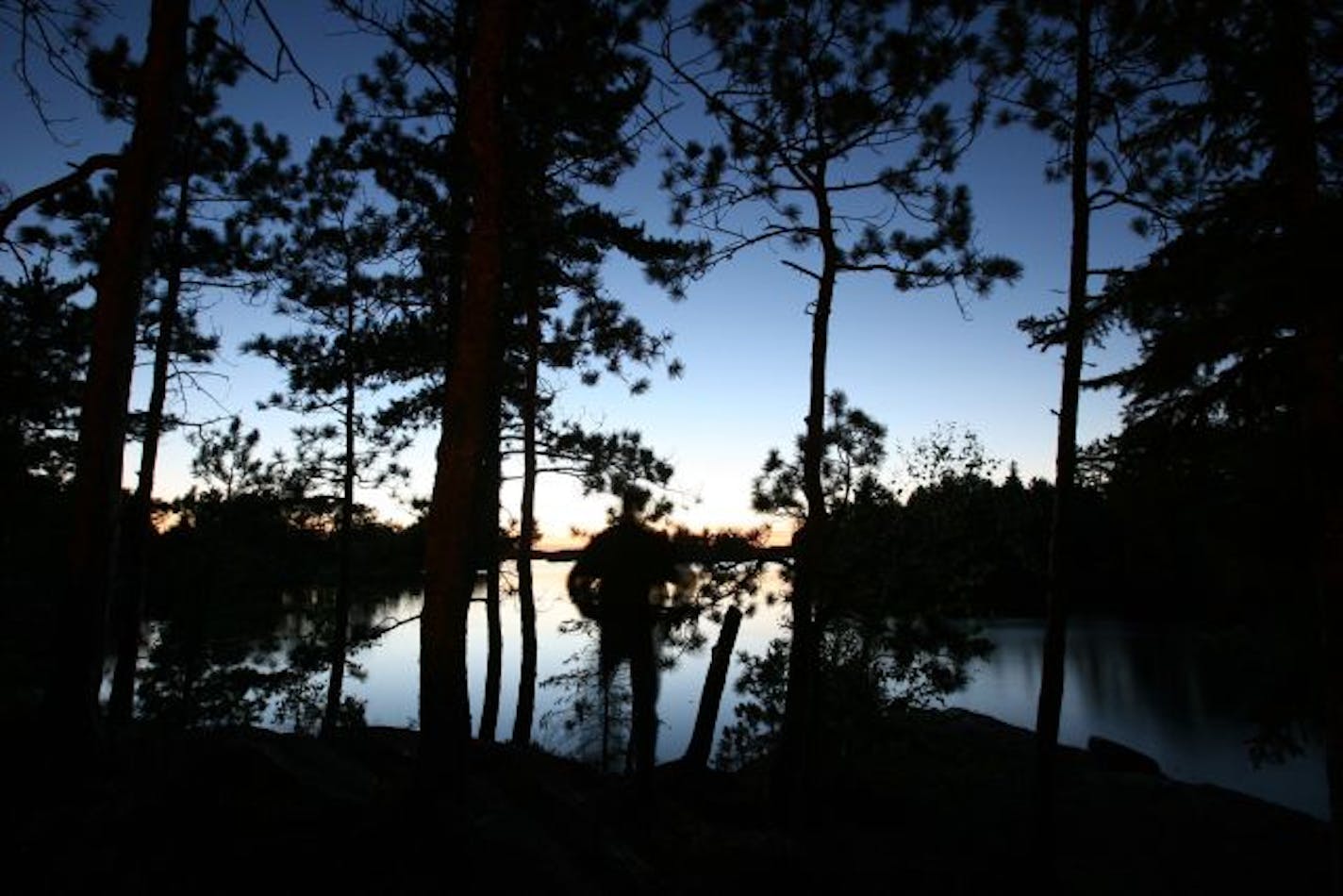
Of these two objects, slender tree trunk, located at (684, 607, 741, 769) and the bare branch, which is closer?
the bare branch

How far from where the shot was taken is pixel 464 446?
5414 mm

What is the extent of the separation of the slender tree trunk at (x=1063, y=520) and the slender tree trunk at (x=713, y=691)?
428 cm

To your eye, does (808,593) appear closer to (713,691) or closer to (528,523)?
(713,691)

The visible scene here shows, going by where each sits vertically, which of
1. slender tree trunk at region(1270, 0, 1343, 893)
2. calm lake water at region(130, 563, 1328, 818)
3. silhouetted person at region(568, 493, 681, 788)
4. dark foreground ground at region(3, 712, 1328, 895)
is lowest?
calm lake water at region(130, 563, 1328, 818)

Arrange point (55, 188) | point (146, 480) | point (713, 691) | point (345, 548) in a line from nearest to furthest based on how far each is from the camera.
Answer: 1. point (55, 188)
2. point (713, 691)
3. point (146, 480)
4. point (345, 548)

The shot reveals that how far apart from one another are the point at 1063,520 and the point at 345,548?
14512 millimetres

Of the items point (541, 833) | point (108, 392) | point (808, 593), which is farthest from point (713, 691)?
point (108, 392)

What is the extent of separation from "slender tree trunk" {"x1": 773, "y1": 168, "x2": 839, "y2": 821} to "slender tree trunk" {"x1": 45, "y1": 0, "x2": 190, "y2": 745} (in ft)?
24.4

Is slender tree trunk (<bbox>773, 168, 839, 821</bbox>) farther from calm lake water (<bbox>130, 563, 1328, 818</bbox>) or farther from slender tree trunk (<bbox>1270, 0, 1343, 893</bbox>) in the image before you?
slender tree trunk (<bbox>1270, 0, 1343, 893</bbox>)

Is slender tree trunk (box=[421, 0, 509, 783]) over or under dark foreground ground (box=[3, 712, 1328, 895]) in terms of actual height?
Answer: over

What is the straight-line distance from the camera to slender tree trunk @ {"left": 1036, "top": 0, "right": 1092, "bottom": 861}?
9.34 meters

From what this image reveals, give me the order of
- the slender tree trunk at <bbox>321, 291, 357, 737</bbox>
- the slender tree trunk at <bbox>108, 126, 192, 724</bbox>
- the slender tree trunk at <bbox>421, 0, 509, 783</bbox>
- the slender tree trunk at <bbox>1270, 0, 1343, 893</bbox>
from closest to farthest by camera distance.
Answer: the slender tree trunk at <bbox>421, 0, 509, 783</bbox>
the slender tree trunk at <bbox>1270, 0, 1343, 893</bbox>
the slender tree trunk at <bbox>108, 126, 192, 724</bbox>
the slender tree trunk at <bbox>321, 291, 357, 737</bbox>

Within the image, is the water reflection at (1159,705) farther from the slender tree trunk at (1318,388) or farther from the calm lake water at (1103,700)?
the slender tree trunk at (1318,388)

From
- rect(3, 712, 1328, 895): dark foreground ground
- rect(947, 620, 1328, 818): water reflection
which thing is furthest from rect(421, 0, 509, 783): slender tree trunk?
rect(947, 620, 1328, 818): water reflection
